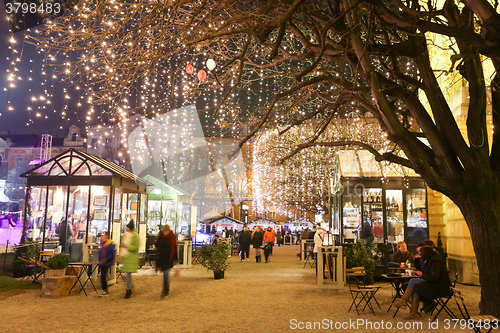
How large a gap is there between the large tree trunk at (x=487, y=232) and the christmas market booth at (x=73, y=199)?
417 inches

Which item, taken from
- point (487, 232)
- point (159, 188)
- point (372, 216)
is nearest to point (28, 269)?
point (159, 188)

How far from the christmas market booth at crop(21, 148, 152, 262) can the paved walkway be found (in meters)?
3.51

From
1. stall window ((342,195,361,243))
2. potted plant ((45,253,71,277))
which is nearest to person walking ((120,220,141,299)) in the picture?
potted plant ((45,253,71,277))

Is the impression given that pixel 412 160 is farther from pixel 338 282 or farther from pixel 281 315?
pixel 338 282

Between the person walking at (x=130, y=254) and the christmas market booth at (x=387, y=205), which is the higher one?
the christmas market booth at (x=387, y=205)

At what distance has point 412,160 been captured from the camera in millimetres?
7523

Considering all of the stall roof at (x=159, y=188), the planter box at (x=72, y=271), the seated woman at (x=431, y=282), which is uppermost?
the stall roof at (x=159, y=188)

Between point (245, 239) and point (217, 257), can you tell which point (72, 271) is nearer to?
point (217, 257)

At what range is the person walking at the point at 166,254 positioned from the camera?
9.66 m

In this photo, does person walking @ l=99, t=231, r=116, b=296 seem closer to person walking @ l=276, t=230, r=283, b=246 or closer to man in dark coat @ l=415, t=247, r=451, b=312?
man in dark coat @ l=415, t=247, r=451, b=312

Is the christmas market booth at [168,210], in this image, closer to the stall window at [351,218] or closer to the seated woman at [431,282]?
the stall window at [351,218]

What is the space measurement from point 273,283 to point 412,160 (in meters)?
6.22

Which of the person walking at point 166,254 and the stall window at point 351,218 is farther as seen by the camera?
the stall window at point 351,218

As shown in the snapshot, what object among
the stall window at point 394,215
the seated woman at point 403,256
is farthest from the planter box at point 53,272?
the stall window at point 394,215
